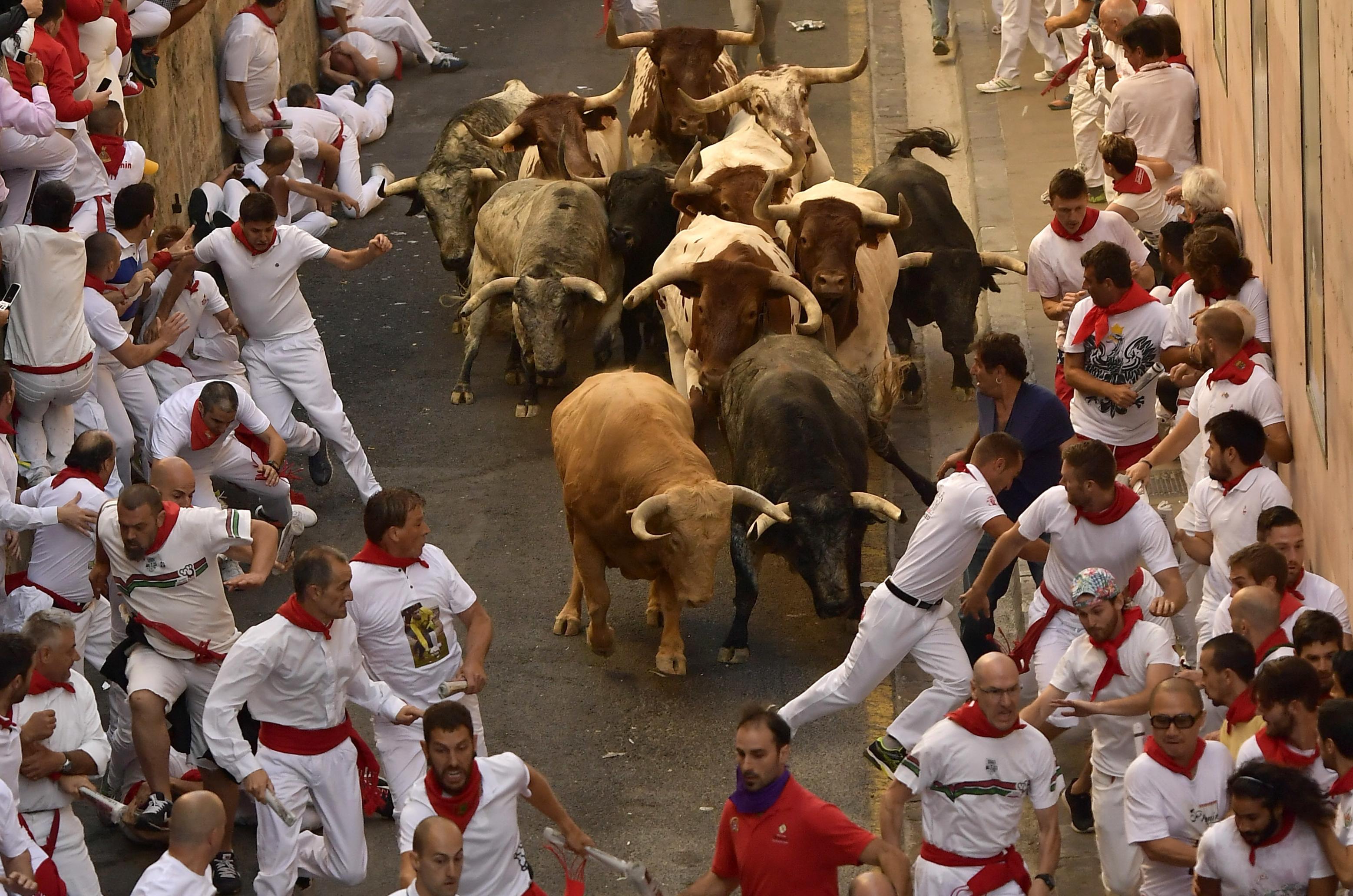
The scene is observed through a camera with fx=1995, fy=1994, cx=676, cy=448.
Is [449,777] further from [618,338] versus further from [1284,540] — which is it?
[618,338]

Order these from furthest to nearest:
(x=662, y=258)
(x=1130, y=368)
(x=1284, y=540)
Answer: (x=662, y=258) → (x=1130, y=368) → (x=1284, y=540)

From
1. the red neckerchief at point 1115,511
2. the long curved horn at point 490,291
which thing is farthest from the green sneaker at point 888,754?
the long curved horn at point 490,291

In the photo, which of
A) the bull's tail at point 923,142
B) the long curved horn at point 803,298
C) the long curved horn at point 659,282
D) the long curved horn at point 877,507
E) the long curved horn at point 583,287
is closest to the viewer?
the long curved horn at point 877,507

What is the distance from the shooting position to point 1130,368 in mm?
10172

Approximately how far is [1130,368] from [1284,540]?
Answer: 2530mm

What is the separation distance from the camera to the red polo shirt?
686 cm

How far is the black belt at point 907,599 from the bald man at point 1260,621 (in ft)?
5.55

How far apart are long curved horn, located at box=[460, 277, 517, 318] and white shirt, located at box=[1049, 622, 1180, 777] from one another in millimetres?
6434

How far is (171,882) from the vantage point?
6812 millimetres

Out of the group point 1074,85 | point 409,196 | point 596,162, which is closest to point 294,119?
point 409,196

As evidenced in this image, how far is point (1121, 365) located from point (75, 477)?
5.23m

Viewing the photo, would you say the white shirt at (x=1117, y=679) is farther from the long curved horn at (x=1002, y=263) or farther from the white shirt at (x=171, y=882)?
the long curved horn at (x=1002, y=263)

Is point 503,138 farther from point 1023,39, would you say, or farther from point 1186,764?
point 1186,764

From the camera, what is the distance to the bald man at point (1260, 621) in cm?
742
